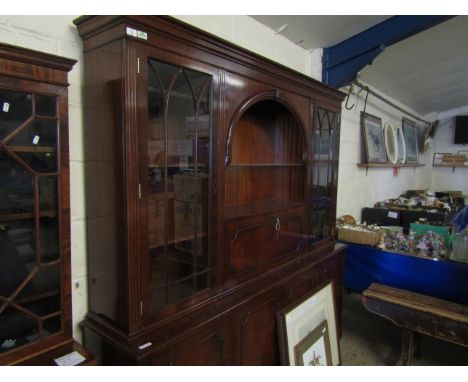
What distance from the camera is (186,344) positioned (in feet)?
4.32

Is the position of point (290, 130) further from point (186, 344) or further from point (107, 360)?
point (107, 360)

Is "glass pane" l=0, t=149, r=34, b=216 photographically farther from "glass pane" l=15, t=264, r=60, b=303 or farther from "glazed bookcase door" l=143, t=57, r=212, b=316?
"glazed bookcase door" l=143, t=57, r=212, b=316

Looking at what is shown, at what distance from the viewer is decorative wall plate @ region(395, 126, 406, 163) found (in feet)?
14.7

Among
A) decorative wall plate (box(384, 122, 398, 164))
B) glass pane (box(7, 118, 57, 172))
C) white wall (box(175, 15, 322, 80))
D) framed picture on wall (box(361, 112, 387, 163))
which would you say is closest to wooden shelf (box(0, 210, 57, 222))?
glass pane (box(7, 118, 57, 172))

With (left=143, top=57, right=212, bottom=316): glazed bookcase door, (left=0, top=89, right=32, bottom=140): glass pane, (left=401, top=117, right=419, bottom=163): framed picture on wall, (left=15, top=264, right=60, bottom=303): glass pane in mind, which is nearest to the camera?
(left=0, top=89, right=32, bottom=140): glass pane

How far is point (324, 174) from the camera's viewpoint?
7.47ft

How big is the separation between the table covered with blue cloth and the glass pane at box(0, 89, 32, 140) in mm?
2690

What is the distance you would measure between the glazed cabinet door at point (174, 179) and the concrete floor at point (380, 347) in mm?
1749

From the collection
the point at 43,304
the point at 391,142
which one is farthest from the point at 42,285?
the point at 391,142

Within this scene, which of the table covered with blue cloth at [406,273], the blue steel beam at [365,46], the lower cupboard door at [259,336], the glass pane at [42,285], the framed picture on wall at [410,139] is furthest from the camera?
the framed picture on wall at [410,139]

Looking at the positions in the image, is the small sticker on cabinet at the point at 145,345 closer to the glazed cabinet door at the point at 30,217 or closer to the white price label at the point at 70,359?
the white price label at the point at 70,359

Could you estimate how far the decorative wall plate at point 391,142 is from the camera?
13.6 ft

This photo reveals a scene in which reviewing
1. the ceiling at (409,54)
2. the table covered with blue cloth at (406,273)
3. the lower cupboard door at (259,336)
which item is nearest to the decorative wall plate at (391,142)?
the ceiling at (409,54)

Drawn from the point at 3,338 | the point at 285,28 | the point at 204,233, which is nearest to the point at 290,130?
the point at 285,28
